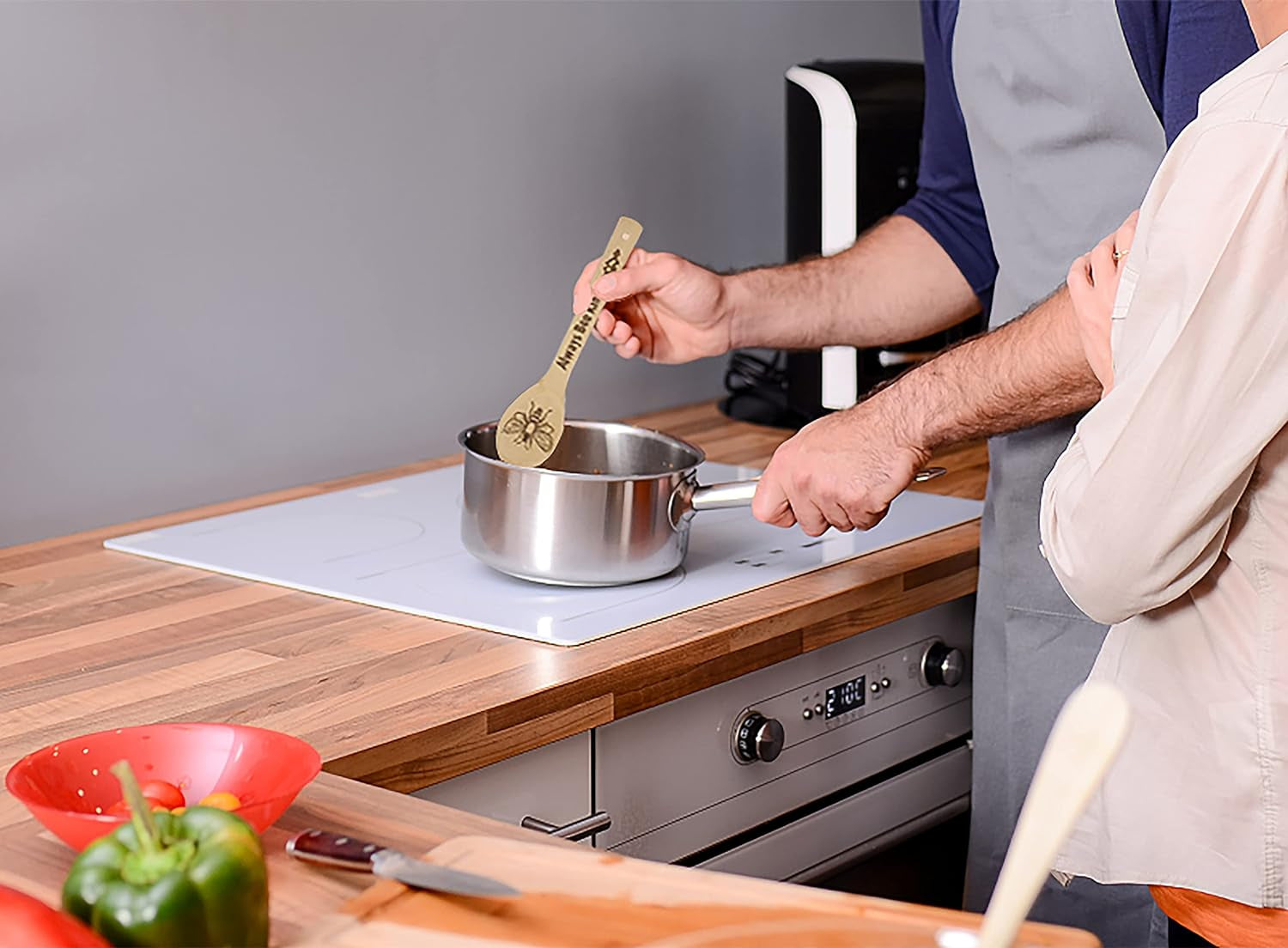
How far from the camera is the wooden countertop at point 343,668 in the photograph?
2.91 feet

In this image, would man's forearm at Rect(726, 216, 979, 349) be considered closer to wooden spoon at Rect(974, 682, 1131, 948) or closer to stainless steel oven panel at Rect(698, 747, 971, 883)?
stainless steel oven panel at Rect(698, 747, 971, 883)

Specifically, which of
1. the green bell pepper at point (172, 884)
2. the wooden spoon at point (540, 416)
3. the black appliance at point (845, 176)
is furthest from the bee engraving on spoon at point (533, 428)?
the green bell pepper at point (172, 884)

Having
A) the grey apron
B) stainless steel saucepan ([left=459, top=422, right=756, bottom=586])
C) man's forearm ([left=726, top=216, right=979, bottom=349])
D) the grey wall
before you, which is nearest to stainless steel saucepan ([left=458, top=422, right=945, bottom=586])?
stainless steel saucepan ([left=459, top=422, right=756, bottom=586])

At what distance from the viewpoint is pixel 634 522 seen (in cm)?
131

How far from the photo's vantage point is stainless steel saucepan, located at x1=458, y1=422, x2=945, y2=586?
129cm

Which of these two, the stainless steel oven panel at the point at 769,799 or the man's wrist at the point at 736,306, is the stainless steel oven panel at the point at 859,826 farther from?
the man's wrist at the point at 736,306

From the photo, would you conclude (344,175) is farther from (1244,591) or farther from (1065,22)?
(1244,591)

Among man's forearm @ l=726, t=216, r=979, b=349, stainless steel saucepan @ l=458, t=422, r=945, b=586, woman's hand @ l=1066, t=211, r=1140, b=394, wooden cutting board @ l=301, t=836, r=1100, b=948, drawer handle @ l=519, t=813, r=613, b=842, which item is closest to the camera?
wooden cutting board @ l=301, t=836, r=1100, b=948

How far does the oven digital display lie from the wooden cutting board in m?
0.66

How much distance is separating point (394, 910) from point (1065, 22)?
0.98 m

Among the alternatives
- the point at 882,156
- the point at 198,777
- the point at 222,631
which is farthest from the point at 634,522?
the point at 882,156

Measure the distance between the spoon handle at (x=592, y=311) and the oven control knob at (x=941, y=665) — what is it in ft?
1.45

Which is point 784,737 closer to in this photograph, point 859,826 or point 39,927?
point 859,826

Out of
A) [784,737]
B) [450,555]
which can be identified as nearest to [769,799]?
[784,737]
